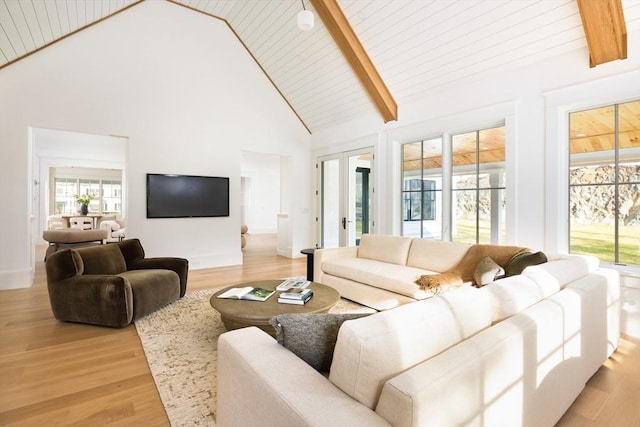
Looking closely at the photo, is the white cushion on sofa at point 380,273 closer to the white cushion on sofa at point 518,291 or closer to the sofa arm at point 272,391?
the white cushion on sofa at point 518,291

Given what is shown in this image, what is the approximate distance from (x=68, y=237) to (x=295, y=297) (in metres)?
6.47

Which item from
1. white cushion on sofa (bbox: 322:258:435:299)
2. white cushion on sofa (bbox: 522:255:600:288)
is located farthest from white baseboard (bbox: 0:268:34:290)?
white cushion on sofa (bbox: 522:255:600:288)

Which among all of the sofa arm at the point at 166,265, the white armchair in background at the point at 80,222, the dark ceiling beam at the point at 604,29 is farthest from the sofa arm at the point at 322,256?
the white armchair in background at the point at 80,222

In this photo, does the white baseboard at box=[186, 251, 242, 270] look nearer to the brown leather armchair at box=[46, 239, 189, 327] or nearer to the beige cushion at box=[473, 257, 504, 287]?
the brown leather armchair at box=[46, 239, 189, 327]

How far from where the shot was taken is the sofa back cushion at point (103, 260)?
336cm

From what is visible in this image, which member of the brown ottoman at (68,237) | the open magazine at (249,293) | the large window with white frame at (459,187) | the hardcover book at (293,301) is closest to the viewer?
the hardcover book at (293,301)

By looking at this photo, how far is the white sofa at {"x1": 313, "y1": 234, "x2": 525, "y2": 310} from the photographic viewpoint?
3267 millimetres

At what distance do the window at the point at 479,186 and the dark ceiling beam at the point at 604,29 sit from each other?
1.10 m

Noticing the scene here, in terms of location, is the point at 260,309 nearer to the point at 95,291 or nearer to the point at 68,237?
the point at 95,291

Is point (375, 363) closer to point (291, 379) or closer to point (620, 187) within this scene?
point (291, 379)

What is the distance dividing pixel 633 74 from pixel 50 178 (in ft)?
43.9

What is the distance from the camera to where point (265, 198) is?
41.9ft

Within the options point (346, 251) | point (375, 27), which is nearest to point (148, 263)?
point (346, 251)

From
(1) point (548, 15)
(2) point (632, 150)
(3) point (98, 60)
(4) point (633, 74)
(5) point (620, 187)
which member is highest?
(3) point (98, 60)
